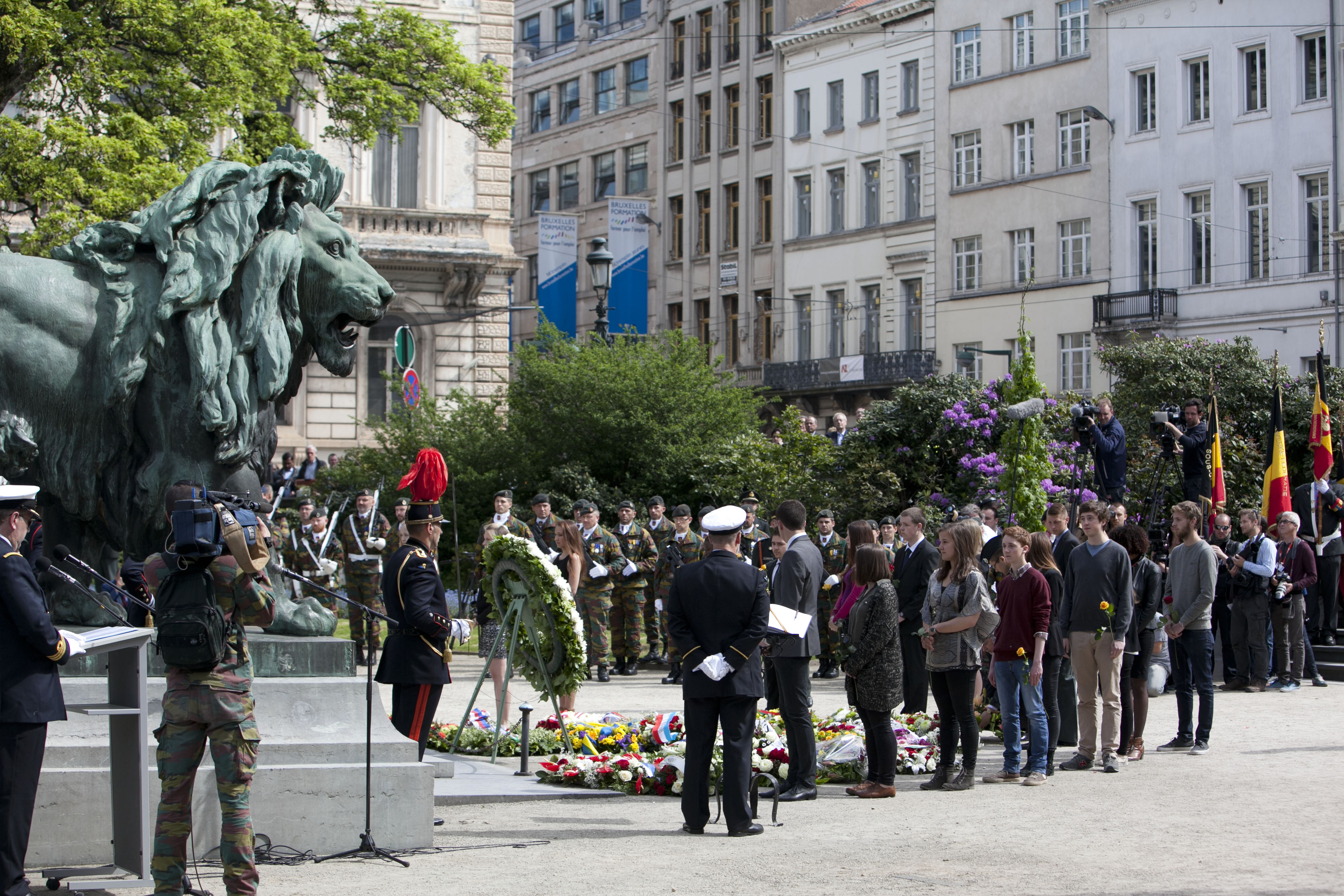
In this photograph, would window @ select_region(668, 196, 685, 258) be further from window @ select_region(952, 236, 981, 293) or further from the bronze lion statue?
the bronze lion statue

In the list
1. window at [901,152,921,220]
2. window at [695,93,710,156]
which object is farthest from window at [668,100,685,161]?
window at [901,152,921,220]

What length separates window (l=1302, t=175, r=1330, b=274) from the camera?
42.7 meters

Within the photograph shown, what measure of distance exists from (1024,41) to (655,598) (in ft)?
115

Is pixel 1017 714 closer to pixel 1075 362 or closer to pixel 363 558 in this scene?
pixel 363 558

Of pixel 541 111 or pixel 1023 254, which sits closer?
pixel 1023 254

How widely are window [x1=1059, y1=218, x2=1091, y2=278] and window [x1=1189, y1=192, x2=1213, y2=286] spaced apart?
3358 millimetres

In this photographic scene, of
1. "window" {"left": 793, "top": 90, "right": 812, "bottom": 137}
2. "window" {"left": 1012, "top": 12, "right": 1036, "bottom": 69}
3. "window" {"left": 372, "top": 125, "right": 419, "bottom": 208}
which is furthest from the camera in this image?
"window" {"left": 793, "top": 90, "right": 812, "bottom": 137}

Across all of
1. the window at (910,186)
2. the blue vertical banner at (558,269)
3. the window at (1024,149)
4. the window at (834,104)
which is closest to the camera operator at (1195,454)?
the window at (1024,149)

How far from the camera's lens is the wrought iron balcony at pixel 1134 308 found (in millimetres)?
45594

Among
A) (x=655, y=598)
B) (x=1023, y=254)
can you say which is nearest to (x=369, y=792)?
(x=655, y=598)

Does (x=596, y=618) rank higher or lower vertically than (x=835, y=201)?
lower

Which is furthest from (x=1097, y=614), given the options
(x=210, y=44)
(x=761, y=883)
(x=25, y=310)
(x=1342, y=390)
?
(x=1342, y=390)

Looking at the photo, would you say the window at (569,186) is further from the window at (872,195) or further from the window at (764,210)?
the window at (872,195)

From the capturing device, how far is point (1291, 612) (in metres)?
18.3
